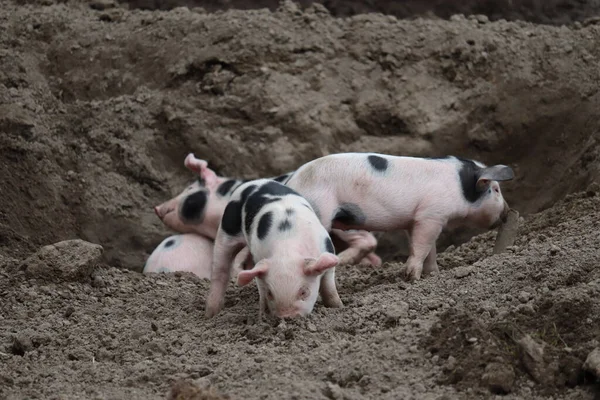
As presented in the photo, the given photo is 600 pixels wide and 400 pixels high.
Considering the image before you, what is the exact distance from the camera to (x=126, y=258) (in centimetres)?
1023

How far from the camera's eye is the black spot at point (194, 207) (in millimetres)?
9836

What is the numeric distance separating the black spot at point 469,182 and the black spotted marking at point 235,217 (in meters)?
1.59

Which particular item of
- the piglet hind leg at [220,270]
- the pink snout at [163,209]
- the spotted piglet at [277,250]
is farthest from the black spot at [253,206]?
the pink snout at [163,209]

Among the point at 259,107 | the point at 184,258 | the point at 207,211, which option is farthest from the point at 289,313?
the point at 259,107

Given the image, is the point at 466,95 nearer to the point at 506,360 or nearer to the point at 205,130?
the point at 205,130

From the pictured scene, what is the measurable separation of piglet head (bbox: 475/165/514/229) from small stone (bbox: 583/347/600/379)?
296cm

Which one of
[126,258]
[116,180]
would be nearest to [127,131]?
[116,180]

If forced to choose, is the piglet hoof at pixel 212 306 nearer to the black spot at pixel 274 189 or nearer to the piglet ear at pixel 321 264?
the black spot at pixel 274 189

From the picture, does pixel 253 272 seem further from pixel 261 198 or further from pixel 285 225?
pixel 261 198

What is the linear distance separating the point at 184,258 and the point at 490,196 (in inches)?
105

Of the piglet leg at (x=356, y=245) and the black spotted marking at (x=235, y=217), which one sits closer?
the black spotted marking at (x=235, y=217)

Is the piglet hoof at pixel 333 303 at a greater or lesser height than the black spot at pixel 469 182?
lesser

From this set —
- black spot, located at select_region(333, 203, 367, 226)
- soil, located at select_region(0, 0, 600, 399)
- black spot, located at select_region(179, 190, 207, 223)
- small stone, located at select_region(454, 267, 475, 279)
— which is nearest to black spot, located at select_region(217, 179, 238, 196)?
black spot, located at select_region(179, 190, 207, 223)

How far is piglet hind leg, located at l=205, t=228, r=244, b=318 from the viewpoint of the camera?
7.17 metres
